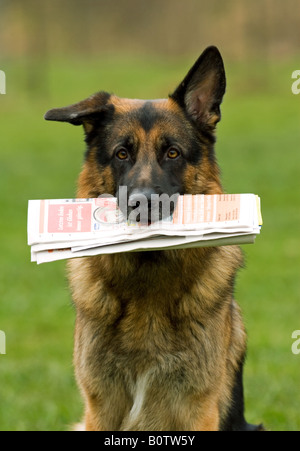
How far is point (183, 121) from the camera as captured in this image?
13.9 feet

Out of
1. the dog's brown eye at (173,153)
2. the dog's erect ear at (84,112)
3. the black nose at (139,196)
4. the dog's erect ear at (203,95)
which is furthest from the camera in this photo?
the dog's erect ear at (203,95)

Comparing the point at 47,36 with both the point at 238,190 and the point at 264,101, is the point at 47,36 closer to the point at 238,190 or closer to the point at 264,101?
the point at 264,101

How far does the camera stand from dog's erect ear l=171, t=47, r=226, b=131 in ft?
13.8

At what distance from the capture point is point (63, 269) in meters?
11.0

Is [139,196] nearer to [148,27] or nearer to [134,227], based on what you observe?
[134,227]

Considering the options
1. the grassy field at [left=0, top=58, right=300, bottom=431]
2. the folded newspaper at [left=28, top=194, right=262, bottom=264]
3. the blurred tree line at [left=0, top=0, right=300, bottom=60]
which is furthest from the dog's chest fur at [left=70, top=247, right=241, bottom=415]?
the blurred tree line at [left=0, top=0, right=300, bottom=60]

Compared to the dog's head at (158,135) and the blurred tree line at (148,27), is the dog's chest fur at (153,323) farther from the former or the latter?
the blurred tree line at (148,27)

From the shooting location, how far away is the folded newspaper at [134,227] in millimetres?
3688

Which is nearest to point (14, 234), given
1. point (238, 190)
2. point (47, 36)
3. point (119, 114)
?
point (238, 190)

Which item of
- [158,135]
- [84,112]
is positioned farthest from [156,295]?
[84,112]

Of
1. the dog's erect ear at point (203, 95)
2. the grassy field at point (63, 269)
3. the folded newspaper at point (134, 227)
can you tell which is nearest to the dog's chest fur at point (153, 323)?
the folded newspaper at point (134, 227)

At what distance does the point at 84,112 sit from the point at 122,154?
1.02ft

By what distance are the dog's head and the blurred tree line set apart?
108ft

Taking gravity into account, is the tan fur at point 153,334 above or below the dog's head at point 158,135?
below
